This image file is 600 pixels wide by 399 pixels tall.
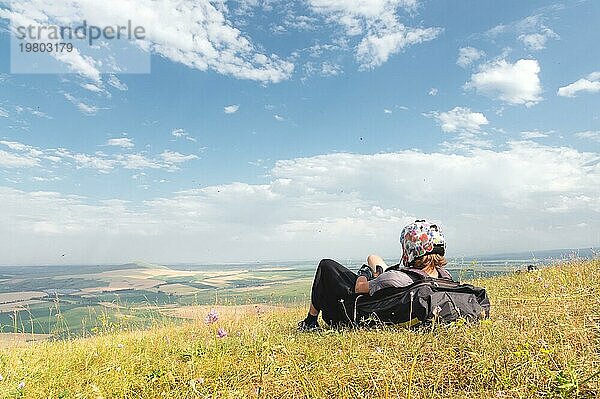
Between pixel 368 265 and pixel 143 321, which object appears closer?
pixel 368 265

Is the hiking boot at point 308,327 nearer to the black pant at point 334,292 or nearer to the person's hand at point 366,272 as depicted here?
the black pant at point 334,292

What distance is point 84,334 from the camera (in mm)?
8008

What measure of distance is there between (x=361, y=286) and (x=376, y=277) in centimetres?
32

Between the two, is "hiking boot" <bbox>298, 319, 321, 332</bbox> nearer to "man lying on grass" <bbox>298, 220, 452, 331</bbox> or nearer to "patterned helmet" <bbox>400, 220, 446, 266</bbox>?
"man lying on grass" <bbox>298, 220, 452, 331</bbox>

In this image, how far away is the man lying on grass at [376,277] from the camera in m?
5.68

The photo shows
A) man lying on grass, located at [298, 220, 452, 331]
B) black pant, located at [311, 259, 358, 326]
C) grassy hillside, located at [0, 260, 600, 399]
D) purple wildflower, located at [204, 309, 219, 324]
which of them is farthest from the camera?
black pant, located at [311, 259, 358, 326]

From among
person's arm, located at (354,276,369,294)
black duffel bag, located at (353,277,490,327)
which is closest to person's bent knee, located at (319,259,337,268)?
person's arm, located at (354,276,369,294)

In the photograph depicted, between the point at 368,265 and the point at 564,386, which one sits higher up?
the point at 368,265

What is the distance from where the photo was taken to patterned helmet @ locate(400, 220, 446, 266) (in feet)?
18.9

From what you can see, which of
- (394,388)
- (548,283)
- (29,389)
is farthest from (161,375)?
(548,283)

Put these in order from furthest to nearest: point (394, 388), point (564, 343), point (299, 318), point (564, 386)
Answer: point (299, 318) < point (564, 343) < point (394, 388) < point (564, 386)

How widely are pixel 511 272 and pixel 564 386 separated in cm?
996

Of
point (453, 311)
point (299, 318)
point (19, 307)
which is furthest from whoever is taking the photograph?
point (299, 318)

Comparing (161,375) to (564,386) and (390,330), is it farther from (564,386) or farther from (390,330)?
(564,386)
